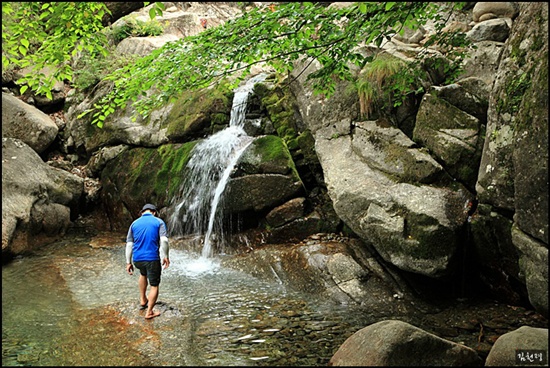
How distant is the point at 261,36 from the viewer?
243 inches

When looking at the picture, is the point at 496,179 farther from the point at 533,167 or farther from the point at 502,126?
the point at 533,167

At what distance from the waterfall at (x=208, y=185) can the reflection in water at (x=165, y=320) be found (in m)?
1.63

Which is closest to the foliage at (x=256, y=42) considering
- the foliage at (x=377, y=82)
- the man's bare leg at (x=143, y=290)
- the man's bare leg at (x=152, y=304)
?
the foliage at (x=377, y=82)

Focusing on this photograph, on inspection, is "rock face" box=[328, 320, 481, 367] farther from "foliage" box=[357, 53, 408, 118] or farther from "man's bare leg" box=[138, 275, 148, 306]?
"foliage" box=[357, 53, 408, 118]

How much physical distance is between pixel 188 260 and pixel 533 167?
7.46m

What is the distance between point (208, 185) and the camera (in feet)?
36.0

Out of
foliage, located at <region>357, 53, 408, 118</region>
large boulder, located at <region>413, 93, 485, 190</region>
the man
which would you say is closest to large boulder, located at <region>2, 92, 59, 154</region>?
the man

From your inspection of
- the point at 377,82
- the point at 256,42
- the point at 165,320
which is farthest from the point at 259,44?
the point at 165,320

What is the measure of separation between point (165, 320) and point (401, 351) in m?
3.61

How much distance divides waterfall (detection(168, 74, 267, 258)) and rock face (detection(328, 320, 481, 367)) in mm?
5835

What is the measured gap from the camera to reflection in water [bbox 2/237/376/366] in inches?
197

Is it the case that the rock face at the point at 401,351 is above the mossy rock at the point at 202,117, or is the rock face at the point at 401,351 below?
below

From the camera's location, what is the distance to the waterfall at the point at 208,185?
10.5 m

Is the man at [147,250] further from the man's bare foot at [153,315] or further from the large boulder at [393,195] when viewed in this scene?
the large boulder at [393,195]
